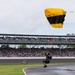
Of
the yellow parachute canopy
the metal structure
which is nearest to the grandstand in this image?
the metal structure

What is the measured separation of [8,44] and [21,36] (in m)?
5.06

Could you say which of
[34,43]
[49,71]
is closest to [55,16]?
[49,71]

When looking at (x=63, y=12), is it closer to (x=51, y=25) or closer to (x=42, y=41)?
(x=51, y=25)

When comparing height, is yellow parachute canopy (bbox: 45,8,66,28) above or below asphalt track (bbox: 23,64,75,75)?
above

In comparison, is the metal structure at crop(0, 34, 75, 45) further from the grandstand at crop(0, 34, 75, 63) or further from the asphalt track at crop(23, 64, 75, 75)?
the asphalt track at crop(23, 64, 75, 75)

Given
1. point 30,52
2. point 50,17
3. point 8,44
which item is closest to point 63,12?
point 50,17

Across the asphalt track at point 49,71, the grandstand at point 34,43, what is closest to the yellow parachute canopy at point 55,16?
the asphalt track at point 49,71

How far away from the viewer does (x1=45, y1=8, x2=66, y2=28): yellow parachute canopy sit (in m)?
22.4

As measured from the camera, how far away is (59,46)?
7744 centimetres

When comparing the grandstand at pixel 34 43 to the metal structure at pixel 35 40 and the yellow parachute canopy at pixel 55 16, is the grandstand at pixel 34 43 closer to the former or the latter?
the metal structure at pixel 35 40

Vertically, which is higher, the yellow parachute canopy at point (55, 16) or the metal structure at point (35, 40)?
the yellow parachute canopy at point (55, 16)

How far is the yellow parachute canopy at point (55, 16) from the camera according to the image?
22361 mm

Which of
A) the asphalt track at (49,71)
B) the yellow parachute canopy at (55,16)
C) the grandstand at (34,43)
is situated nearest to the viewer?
the yellow parachute canopy at (55,16)

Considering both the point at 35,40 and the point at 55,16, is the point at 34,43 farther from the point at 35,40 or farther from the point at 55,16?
the point at 55,16
